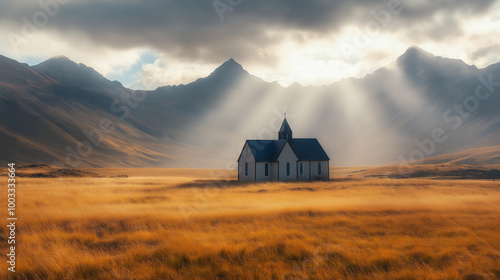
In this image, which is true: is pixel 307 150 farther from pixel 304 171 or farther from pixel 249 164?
pixel 249 164

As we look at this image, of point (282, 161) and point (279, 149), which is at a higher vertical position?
point (279, 149)

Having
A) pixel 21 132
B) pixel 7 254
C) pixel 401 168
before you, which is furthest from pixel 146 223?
pixel 21 132

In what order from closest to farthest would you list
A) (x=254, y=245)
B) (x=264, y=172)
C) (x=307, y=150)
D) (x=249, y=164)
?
1. (x=254, y=245)
2. (x=264, y=172)
3. (x=249, y=164)
4. (x=307, y=150)

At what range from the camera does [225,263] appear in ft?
32.6

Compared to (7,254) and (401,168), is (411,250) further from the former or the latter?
(401,168)

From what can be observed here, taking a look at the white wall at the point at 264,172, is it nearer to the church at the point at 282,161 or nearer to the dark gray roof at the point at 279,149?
the church at the point at 282,161

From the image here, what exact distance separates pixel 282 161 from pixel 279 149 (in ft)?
7.60

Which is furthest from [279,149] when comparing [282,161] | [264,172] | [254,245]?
[254,245]

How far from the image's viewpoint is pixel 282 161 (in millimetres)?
61312

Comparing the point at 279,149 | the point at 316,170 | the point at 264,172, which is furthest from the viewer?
the point at 316,170

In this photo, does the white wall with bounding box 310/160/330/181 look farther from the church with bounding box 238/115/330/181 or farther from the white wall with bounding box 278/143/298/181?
the white wall with bounding box 278/143/298/181

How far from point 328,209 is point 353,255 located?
9397mm

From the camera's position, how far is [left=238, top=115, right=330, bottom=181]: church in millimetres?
61125

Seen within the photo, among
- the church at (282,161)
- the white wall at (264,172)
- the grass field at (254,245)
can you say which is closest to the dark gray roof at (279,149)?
the church at (282,161)
